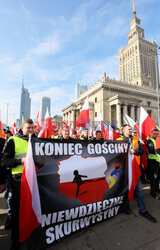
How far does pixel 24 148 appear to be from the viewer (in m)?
2.19

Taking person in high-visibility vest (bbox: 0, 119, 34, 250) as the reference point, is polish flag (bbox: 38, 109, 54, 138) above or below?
above

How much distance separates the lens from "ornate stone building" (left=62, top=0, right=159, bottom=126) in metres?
37.4

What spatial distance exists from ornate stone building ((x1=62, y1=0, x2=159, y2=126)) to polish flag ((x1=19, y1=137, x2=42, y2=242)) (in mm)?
19631

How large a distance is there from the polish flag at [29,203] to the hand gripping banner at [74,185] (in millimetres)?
107

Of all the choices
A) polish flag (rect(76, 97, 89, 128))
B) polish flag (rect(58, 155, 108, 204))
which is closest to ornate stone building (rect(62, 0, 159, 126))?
polish flag (rect(76, 97, 89, 128))

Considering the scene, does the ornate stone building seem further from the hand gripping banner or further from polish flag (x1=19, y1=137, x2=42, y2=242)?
polish flag (x1=19, y1=137, x2=42, y2=242)

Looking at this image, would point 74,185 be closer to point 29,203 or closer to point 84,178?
point 84,178

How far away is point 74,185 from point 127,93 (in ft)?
146

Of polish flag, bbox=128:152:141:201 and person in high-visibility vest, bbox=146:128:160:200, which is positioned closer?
polish flag, bbox=128:152:141:201

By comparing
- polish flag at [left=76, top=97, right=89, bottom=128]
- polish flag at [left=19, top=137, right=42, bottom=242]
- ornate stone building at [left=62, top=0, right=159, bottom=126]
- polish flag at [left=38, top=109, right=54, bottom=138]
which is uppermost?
ornate stone building at [left=62, top=0, right=159, bottom=126]

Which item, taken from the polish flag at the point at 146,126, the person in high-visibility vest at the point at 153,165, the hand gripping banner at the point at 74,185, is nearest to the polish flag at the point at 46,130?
the hand gripping banner at the point at 74,185

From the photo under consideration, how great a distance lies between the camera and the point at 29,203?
1874mm

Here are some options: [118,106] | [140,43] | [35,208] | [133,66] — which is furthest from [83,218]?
[140,43]

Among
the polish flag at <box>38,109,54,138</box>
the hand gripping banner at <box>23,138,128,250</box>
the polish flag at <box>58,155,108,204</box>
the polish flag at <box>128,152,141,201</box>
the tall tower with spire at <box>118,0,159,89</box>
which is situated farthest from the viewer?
the tall tower with spire at <box>118,0,159,89</box>
